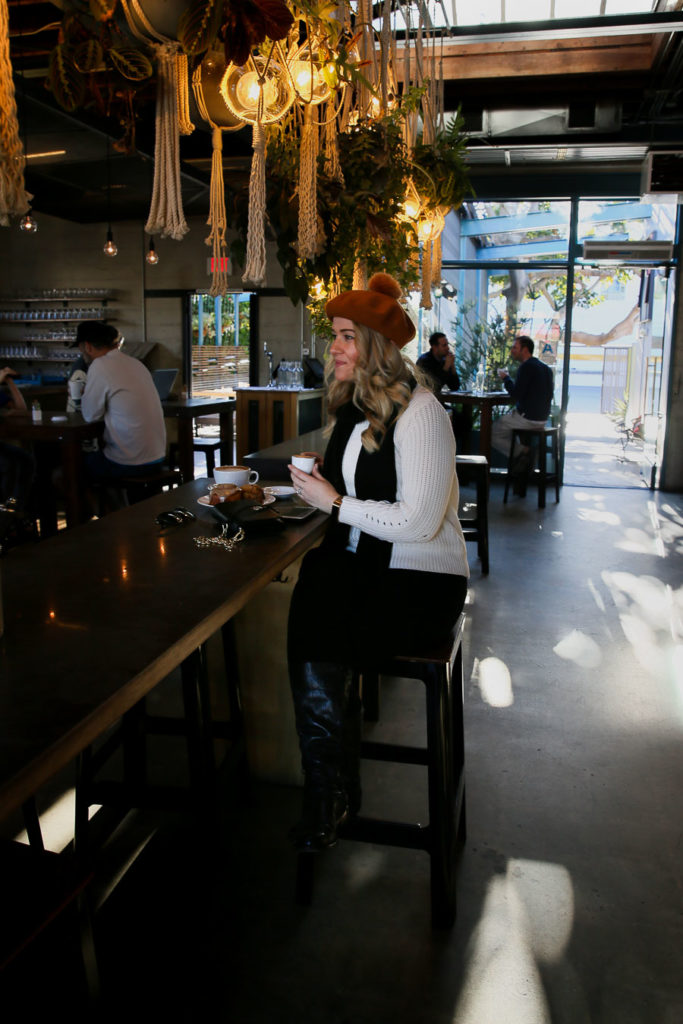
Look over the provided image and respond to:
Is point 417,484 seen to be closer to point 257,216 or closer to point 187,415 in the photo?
point 257,216

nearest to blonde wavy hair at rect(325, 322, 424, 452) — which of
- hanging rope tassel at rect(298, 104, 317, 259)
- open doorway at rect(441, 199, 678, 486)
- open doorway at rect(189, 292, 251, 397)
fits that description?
hanging rope tassel at rect(298, 104, 317, 259)

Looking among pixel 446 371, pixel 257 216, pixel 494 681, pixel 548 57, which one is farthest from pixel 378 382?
pixel 446 371

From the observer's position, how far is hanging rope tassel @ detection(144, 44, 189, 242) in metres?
2.04

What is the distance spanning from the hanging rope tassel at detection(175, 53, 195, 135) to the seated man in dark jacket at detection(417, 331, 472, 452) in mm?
6311

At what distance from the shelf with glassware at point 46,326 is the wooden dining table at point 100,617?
32.2ft

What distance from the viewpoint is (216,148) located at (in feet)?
7.67

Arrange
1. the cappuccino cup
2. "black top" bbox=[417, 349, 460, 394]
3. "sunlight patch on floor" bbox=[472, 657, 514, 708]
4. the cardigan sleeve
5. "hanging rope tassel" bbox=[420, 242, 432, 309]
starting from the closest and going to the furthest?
the cardigan sleeve, "sunlight patch on floor" bbox=[472, 657, 514, 708], "hanging rope tassel" bbox=[420, 242, 432, 309], the cappuccino cup, "black top" bbox=[417, 349, 460, 394]

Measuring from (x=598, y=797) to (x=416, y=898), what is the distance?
85cm

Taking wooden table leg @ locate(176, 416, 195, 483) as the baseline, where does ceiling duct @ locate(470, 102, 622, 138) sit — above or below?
above

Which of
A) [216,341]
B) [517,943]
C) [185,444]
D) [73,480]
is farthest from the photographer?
[216,341]

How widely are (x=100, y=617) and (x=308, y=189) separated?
5.87ft

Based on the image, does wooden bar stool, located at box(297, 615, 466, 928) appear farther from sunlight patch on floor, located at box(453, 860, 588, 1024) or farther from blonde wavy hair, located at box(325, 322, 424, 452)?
blonde wavy hair, located at box(325, 322, 424, 452)

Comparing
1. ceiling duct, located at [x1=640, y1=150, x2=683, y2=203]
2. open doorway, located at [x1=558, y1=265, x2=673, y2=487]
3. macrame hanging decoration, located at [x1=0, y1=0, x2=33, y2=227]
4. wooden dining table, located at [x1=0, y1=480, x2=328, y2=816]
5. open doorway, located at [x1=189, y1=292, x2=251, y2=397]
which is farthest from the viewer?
open doorway, located at [x1=189, y1=292, x2=251, y2=397]

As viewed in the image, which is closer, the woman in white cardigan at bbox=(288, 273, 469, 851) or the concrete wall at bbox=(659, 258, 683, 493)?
the woman in white cardigan at bbox=(288, 273, 469, 851)
